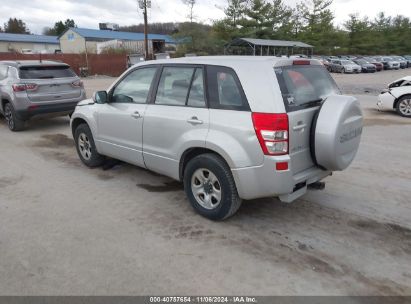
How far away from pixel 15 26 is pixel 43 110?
10831 centimetres

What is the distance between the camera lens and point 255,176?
3.32 meters

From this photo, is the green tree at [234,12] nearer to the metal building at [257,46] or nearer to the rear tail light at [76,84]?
the metal building at [257,46]

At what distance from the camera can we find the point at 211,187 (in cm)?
375

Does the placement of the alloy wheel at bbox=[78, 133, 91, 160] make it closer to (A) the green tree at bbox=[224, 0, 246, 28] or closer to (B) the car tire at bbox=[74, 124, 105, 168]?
(B) the car tire at bbox=[74, 124, 105, 168]

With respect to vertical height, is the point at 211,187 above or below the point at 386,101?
below

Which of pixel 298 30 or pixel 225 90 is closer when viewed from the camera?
pixel 225 90

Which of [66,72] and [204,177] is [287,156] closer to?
[204,177]

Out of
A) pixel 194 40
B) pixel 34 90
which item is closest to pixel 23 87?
pixel 34 90

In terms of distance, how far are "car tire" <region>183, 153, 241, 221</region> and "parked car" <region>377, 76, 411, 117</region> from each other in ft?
29.3

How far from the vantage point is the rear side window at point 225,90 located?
3395mm

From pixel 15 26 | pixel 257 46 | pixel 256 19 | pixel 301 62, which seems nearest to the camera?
pixel 301 62

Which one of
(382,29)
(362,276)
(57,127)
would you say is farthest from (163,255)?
(382,29)

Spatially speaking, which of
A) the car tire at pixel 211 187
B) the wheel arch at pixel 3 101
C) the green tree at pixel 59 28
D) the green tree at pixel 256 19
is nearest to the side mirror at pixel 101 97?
the car tire at pixel 211 187

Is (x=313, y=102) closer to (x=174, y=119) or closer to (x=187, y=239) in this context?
(x=174, y=119)
